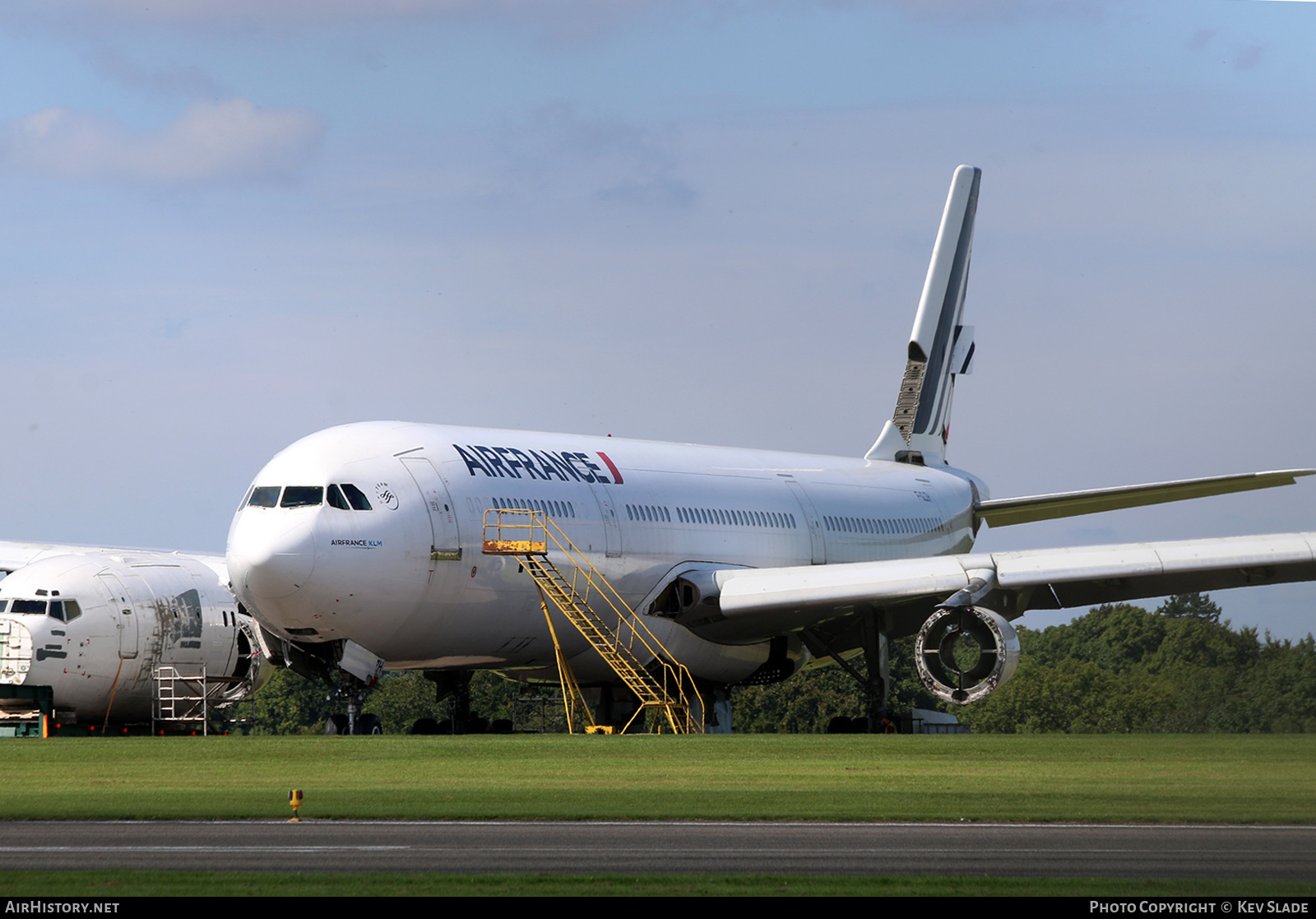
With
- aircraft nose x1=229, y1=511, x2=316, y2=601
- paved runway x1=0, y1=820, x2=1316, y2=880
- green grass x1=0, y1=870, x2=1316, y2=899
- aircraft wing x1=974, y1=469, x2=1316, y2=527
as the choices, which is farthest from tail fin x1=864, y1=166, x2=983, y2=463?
green grass x1=0, y1=870, x2=1316, y2=899

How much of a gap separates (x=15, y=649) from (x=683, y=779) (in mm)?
18715

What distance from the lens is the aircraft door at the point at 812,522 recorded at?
37500mm

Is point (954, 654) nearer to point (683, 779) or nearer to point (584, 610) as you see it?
point (584, 610)

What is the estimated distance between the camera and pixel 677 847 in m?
12.4

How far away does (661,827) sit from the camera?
1380cm

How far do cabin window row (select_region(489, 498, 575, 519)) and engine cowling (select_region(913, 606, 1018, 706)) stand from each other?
6.36 m

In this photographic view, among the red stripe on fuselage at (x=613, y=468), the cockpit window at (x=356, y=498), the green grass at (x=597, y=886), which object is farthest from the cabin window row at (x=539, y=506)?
the green grass at (x=597, y=886)

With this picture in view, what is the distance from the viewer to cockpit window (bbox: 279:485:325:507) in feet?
87.4

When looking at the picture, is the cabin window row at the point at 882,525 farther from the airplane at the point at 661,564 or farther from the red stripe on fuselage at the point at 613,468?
the red stripe on fuselage at the point at 613,468

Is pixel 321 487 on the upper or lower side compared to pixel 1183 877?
upper
